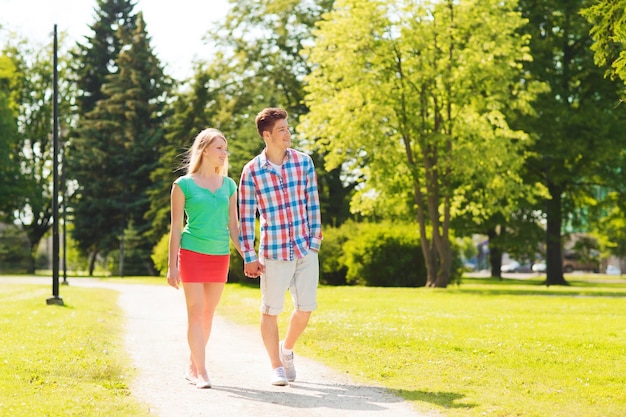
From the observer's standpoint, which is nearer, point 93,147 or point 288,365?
point 288,365

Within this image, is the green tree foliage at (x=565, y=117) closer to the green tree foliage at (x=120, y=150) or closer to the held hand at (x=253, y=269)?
the green tree foliage at (x=120, y=150)

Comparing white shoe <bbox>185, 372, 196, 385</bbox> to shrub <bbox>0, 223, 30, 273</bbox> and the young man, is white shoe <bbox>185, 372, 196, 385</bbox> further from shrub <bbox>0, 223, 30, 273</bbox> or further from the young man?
shrub <bbox>0, 223, 30, 273</bbox>

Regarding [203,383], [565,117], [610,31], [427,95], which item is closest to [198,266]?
[203,383]

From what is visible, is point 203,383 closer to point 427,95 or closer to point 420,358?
point 420,358

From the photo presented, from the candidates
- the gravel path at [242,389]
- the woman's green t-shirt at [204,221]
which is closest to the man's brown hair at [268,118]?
the woman's green t-shirt at [204,221]

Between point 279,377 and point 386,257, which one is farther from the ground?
point 386,257

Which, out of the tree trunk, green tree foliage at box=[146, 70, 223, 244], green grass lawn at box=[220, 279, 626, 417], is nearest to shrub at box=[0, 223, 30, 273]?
green tree foliage at box=[146, 70, 223, 244]

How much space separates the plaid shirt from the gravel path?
1165 mm

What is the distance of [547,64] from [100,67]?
35149mm

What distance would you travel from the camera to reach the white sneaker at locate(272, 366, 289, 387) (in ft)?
26.0

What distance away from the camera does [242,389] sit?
25.6 ft

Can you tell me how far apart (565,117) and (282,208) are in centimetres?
2980

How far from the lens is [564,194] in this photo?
4269 centimetres

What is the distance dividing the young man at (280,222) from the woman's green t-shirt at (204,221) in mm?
175
